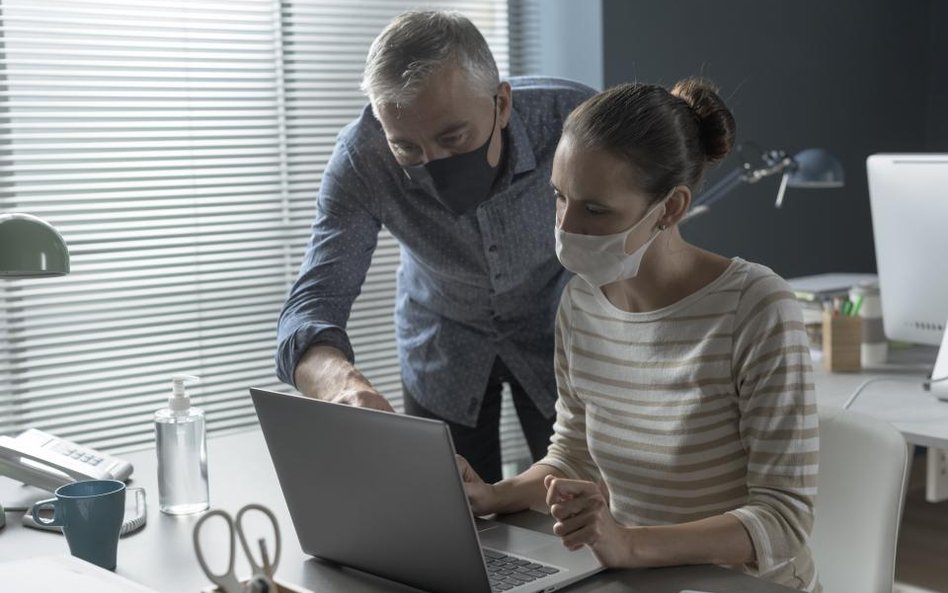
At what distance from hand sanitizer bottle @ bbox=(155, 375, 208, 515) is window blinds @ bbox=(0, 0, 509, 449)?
148 centimetres

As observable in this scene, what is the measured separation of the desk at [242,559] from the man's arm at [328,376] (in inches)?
6.0

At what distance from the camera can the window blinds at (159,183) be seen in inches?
112

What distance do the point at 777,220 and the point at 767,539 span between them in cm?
285

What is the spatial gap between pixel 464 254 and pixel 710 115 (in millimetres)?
677

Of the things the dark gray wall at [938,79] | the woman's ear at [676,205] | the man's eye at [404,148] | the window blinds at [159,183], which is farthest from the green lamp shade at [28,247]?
the dark gray wall at [938,79]

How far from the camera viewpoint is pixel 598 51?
3377 mm

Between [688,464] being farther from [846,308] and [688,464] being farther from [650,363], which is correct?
[846,308]

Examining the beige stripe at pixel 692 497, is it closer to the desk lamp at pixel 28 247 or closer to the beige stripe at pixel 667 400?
the beige stripe at pixel 667 400

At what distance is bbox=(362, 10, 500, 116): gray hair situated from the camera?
5.59 feet

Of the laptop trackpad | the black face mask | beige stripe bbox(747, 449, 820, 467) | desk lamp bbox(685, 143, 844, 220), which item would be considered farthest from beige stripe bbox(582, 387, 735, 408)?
desk lamp bbox(685, 143, 844, 220)

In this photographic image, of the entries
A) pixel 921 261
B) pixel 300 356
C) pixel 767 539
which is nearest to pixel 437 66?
pixel 300 356

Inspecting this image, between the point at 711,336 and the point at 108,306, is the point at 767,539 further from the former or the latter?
the point at 108,306

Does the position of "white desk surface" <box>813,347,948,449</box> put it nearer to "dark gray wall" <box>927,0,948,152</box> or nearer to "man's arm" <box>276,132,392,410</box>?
"man's arm" <box>276,132,392,410</box>

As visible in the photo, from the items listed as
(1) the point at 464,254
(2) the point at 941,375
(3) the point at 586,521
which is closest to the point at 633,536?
(3) the point at 586,521
